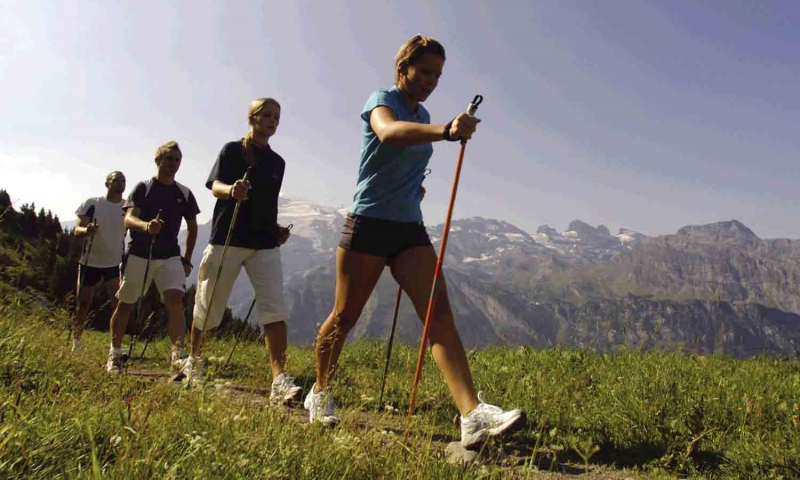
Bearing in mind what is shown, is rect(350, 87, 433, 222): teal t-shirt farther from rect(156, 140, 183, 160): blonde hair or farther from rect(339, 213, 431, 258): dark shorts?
rect(156, 140, 183, 160): blonde hair

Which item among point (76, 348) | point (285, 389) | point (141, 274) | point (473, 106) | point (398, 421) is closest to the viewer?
point (473, 106)

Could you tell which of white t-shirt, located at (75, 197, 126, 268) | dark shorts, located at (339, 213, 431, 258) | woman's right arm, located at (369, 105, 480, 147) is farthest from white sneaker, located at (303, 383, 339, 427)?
white t-shirt, located at (75, 197, 126, 268)

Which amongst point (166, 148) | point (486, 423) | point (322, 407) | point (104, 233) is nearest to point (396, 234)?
point (322, 407)

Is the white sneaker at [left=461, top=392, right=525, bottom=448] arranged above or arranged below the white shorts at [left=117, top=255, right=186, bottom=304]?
below

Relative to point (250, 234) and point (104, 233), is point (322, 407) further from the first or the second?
point (104, 233)

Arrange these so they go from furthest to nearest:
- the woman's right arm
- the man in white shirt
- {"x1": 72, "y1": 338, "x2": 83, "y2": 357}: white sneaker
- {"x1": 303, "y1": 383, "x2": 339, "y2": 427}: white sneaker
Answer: the man in white shirt, {"x1": 72, "y1": 338, "x2": 83, "y2": 357}: white sneaker, {"x1": 303, "y1": 383, "x2": 339, "y2": 427}: white sneaker, the woman's right arm

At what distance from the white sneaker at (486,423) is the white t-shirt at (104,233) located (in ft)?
22.3

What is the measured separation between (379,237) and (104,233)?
6.06 m

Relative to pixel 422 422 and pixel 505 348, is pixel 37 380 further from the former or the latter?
pixel 505 348

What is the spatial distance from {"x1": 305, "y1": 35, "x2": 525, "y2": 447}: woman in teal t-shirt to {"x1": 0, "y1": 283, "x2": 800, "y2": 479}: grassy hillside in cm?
38

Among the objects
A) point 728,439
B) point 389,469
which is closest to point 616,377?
point 728,439

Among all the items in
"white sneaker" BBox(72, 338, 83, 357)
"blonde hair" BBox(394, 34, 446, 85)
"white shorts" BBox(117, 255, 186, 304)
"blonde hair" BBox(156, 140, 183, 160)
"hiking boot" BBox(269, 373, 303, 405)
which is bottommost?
"white sneaker" BBox(72, 338, 83, 357)

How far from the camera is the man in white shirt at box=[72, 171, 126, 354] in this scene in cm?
780

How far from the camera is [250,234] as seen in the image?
5246 millimetres
